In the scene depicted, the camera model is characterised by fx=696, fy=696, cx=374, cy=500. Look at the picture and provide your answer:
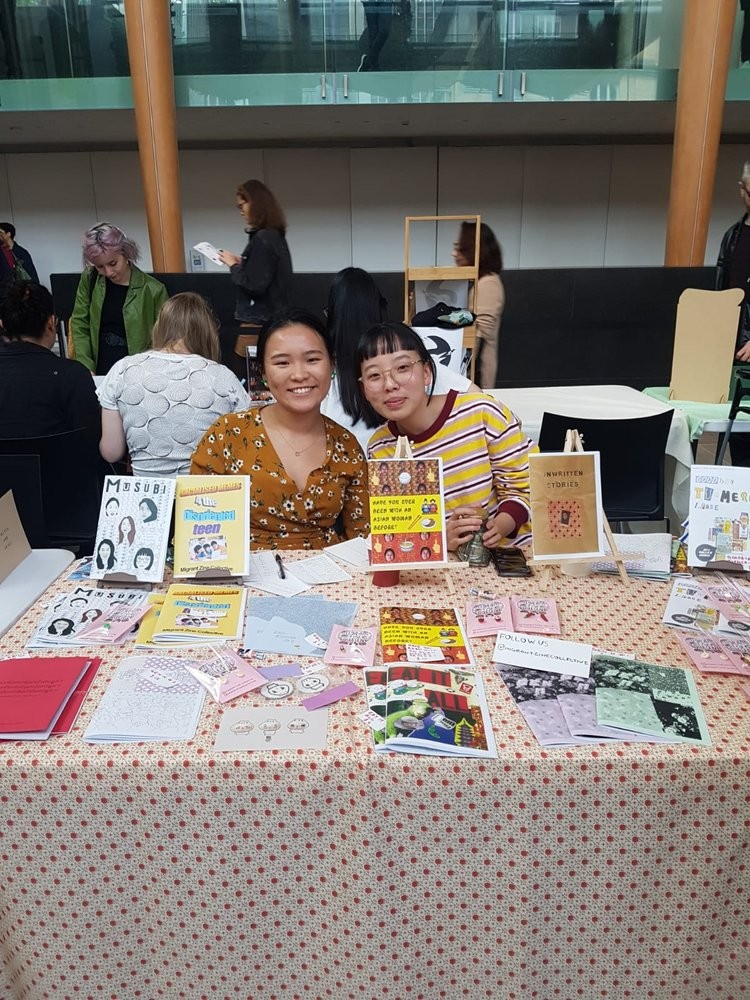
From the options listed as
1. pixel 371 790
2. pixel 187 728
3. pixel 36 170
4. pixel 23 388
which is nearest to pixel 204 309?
pixel 23 388

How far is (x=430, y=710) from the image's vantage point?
120 cm

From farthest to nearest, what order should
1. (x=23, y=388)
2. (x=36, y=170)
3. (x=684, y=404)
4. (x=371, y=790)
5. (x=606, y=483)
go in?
(x=36, y=170) < (x=684, y=404) < (x=606, y=483) < (x=23, y=388) < (x=371, y=790)

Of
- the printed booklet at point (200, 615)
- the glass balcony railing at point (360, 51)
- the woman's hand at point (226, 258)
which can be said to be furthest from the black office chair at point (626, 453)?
the glass balcony railing at point (360, 51)

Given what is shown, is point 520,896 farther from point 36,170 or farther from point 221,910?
point 36,170

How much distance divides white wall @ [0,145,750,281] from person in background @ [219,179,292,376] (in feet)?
16.1

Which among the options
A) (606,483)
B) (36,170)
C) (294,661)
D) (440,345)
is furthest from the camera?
(36,170)

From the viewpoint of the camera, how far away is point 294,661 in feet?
4.52

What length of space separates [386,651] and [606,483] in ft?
5.96

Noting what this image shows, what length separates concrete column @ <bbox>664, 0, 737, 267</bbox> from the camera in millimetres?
5918

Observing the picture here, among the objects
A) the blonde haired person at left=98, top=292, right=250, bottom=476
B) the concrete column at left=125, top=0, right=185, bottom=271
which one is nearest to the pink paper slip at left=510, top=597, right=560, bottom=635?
the blonde haired person at left=98, top=292, right=250, bottom=476

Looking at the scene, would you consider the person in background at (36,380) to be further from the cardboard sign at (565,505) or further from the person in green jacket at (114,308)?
the cardboard sign at (565,505)

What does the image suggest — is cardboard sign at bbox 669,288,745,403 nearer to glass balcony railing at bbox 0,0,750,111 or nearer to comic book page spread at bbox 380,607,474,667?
comic book page spread at bbox 380,607,474,667

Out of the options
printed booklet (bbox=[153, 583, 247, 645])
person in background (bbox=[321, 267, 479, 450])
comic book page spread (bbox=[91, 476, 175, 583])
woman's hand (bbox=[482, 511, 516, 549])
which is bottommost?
printed booklet (bbox=[153, 583, 247, 645])

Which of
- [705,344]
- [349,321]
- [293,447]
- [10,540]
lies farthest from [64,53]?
[10,540]
